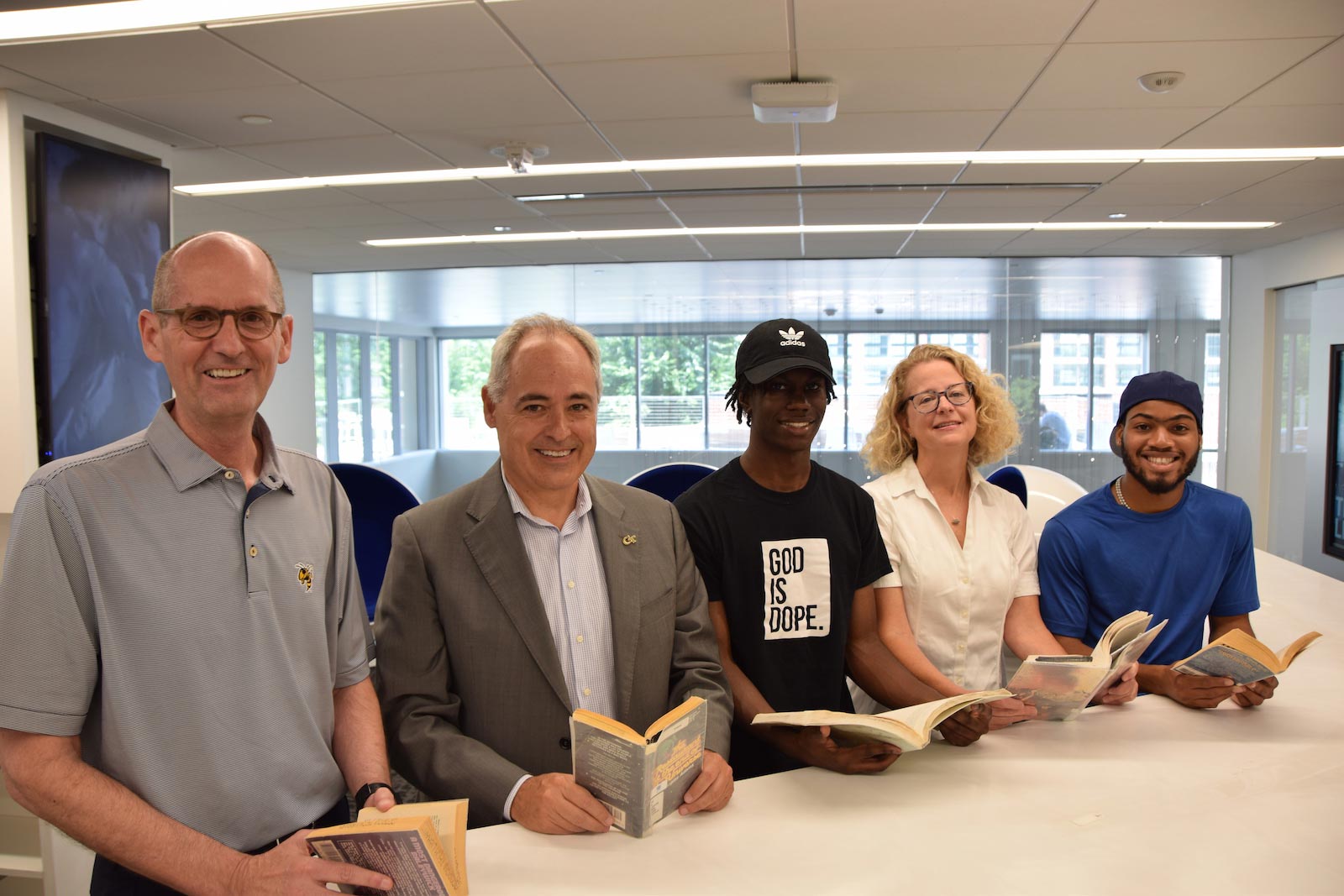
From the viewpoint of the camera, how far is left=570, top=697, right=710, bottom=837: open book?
4.69ft

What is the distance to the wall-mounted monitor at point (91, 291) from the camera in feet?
12.2

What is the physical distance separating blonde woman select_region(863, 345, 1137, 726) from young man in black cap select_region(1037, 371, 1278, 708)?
0.29ft

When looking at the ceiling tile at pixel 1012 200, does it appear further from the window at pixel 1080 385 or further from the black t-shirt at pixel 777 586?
the black t-shirt at pixel 777 586

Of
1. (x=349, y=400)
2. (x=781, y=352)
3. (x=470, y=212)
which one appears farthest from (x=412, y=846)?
(x=349, y=400)

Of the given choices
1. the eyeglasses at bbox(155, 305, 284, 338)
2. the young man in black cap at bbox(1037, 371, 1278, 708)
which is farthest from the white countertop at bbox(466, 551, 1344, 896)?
the eyeglasses at bbox(155, 305, 284, 338)

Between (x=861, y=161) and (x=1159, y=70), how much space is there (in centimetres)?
176

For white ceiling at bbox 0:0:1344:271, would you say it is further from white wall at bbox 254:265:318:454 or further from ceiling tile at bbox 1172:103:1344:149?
white wall at bbox 254:265:318:454

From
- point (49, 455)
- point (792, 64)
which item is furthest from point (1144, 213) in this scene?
point (49, 455)

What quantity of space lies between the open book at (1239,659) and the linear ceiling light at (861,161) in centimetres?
359

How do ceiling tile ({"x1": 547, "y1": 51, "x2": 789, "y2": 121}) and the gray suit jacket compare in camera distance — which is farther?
ceiling tile ({"x1": 547, "y1": 51, "x2": 789, "y2": 121})

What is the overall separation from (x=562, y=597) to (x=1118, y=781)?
1213mm

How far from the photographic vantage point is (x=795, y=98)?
12.4 ft

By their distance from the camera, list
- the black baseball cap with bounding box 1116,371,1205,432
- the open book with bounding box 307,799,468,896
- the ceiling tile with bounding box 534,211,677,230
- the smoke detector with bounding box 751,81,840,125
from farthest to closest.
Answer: the ceiling tile with bounding box 534,211,677,230
the smoke detector with bounding box 751,81,840,125
the black baseball cap with bounding box 1116,371,1205,432
the open book with bounding box 307,799,468,896

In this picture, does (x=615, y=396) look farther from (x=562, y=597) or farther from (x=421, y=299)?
(x=562, y=597)
